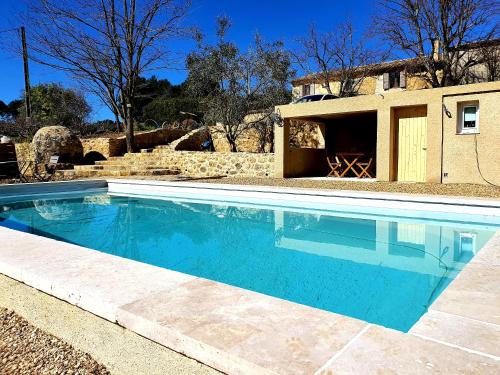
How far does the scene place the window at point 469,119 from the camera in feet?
33.9

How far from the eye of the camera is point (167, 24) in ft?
58.7

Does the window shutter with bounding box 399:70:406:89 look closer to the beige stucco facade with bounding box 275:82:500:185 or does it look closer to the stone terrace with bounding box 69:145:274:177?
the beige stucco facade with bounding box 275:82:500:185

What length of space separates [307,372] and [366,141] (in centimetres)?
1545

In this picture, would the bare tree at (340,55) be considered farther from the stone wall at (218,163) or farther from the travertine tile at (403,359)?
the travertine tile at (403,359)

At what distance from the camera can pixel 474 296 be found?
2.74m

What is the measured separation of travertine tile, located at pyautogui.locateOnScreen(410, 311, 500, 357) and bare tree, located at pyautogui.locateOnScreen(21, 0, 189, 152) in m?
18.0

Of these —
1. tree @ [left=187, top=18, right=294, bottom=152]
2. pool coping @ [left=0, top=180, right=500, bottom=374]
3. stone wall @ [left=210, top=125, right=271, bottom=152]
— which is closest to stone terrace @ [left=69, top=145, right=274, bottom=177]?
tree @ [left=187, top=18, right=294, bottom=152]

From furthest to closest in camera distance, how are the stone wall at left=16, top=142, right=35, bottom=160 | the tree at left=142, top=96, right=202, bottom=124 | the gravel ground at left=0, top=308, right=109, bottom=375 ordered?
the tree at left=142, top=96, right=202, bottom=124 → the stone wall at left=16, top=142, right=35, bottom=160 → the gravel ground at left=0, top=308, right=109, bottom=375

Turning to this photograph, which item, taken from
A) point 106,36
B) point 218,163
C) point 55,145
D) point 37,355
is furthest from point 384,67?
Result: point 37,355

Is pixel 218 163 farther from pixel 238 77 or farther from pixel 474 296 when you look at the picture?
pixel 474 296

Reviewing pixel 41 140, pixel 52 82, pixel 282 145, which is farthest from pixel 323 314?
pixel 52 82

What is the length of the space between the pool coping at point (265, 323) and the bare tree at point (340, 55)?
1891cm

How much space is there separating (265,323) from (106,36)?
59.7ft

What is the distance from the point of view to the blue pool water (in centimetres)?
385
